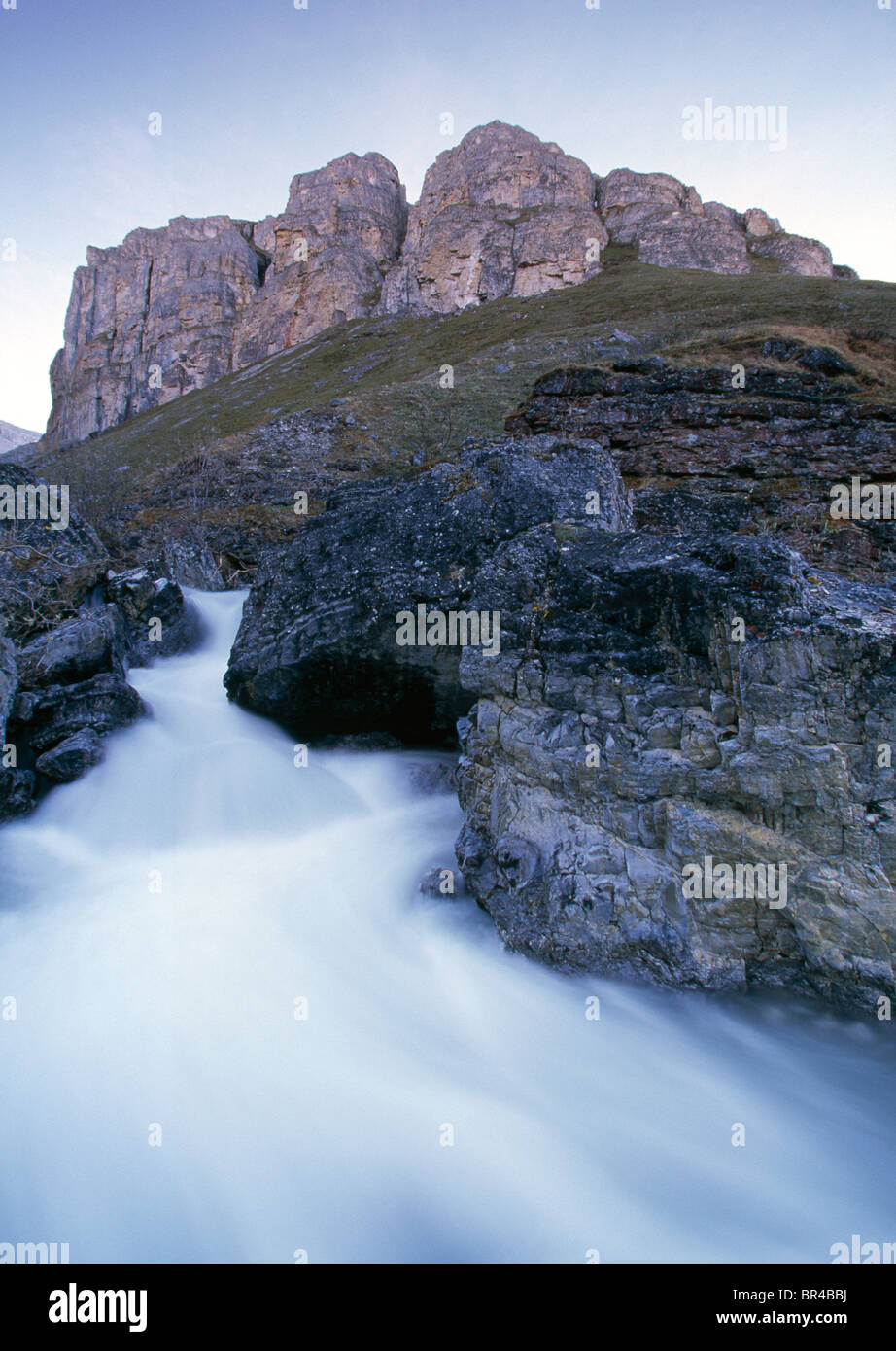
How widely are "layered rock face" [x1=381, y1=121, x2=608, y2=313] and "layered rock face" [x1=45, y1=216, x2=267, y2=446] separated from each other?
26978 mm

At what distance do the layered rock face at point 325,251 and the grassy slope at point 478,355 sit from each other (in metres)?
7.79

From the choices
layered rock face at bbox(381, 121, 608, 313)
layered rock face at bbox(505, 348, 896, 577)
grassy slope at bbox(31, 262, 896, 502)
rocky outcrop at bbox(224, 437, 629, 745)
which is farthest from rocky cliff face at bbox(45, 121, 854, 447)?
rocky outcrop at bbox(224, 437, 629, 745)

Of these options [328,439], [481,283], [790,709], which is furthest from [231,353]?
[790,709]

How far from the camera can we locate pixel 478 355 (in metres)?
47.6

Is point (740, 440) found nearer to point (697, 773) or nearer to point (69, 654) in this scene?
point (697, 773)

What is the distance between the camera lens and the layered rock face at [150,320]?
86125mm

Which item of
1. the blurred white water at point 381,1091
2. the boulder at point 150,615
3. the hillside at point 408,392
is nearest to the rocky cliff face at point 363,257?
the hillside at point 408,392

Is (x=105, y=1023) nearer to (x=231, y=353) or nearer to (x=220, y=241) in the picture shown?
(x=231, y=353)

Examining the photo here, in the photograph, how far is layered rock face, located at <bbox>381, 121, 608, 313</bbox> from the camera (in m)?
71.6

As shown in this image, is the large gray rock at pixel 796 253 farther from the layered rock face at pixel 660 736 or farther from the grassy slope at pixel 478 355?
the layered rock face at pixel 660 736

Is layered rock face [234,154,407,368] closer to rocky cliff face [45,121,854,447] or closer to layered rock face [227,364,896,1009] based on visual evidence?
rocky cliff face [45,121,854,447]

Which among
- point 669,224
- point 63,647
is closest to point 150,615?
point 63,647

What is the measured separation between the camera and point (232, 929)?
650 centimetres

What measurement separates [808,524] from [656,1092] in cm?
1164
